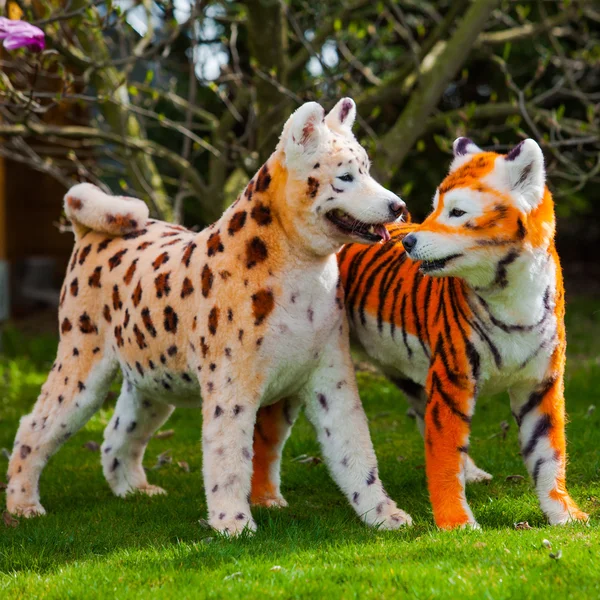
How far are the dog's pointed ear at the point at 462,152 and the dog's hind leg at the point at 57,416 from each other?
2076 mm

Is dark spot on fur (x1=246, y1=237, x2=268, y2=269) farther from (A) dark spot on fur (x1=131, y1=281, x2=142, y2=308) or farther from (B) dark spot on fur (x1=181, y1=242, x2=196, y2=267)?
(A) dark spot on fur (x1=131, y1=281, x2=142, y2=308)

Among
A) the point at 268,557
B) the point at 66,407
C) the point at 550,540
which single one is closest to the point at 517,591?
the point at 550,540

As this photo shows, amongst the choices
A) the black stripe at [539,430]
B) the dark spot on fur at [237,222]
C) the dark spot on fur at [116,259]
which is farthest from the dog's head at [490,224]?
the dark spot on fur at [116,259]

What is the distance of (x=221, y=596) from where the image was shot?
3676mm

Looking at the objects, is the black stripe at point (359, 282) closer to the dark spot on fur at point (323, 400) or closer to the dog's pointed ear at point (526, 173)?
the dark spot on fur at point (323, 400)

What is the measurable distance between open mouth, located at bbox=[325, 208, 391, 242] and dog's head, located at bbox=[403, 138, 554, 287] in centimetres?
21

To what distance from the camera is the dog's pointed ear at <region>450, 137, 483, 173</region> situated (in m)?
4.51

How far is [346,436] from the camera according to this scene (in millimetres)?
4633

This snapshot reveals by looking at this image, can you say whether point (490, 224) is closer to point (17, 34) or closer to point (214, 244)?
point (214, 244)

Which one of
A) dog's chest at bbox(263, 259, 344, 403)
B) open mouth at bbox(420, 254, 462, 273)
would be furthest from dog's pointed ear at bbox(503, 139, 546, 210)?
dog's chest at bbox(263, 259, 344, 403)

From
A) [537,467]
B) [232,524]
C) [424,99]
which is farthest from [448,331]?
[424,99]

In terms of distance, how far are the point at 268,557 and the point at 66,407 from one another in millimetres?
1699

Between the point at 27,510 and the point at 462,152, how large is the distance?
2870mm

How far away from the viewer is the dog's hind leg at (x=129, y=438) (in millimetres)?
5523
